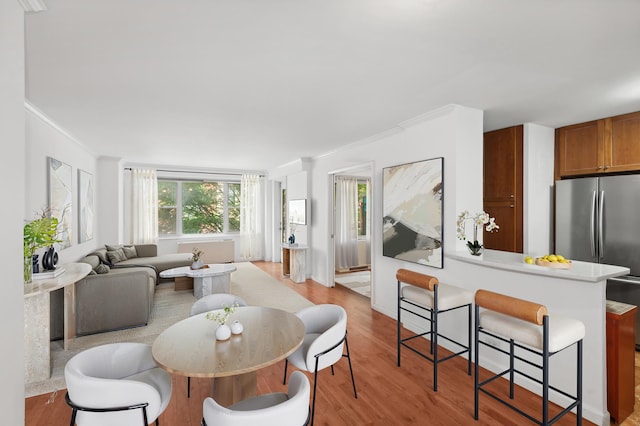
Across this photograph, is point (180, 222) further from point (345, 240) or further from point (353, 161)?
point (353, 161)

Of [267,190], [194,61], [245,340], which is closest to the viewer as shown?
[245,340]

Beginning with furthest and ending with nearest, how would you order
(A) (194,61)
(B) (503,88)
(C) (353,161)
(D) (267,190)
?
(D) (267,190) < (C) (353,161) < (B) (503,88) < (A) (194,61)

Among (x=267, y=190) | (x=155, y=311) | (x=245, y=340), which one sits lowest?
Result: (x=155, y=311)

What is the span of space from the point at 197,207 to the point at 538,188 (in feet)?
24.9

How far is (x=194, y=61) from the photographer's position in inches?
86.3

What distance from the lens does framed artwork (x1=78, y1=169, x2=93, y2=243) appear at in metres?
4.78

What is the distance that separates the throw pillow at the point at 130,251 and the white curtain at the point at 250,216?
2.78 m

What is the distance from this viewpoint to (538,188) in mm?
3773

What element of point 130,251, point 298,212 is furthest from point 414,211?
point 130,251

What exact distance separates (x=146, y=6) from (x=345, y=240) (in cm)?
646

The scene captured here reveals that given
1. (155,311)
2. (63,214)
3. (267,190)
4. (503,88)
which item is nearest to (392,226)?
(503,88)

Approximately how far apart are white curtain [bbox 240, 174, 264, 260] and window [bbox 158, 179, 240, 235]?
35 centimetres

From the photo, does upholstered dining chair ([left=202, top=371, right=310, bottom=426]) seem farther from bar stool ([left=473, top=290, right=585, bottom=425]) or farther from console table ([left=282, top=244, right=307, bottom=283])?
console table ([left=282, top=244, right=307, bottom=283])

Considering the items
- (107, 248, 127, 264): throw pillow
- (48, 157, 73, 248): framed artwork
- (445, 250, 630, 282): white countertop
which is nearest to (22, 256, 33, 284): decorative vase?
(48, 157, 73, 248): framed artwork
